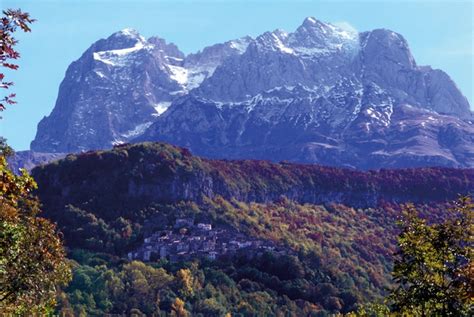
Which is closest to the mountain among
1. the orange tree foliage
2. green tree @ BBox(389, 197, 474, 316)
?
the orange tree foliage

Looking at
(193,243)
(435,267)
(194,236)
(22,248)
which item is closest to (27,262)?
(22,248)

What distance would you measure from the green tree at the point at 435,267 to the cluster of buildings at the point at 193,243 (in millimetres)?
118245

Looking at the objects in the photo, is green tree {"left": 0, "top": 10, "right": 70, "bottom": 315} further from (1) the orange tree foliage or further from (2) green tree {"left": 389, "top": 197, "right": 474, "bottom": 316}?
(2) green tree {"left": 389, "top": 197, "right": 474, "bottom": 316}

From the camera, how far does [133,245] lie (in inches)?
6112

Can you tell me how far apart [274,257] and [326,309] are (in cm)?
1867

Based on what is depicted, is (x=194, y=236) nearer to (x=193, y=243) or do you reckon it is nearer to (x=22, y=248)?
(x=193, y=243)

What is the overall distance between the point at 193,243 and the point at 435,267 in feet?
419

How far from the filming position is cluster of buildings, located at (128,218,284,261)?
152500 mm

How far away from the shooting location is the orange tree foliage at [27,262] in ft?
104

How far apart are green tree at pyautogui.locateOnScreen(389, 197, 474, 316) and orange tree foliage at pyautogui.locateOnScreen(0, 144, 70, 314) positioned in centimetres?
1451

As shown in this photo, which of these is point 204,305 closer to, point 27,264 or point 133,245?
point 133,245

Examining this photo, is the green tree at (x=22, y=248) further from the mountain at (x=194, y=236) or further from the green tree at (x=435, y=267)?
the mountain at (x=194, y=236)

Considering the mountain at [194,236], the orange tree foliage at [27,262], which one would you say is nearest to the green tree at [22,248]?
the orange tree foliage at [27,262]

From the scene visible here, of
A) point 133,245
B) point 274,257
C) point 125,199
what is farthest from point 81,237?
point 274,257
